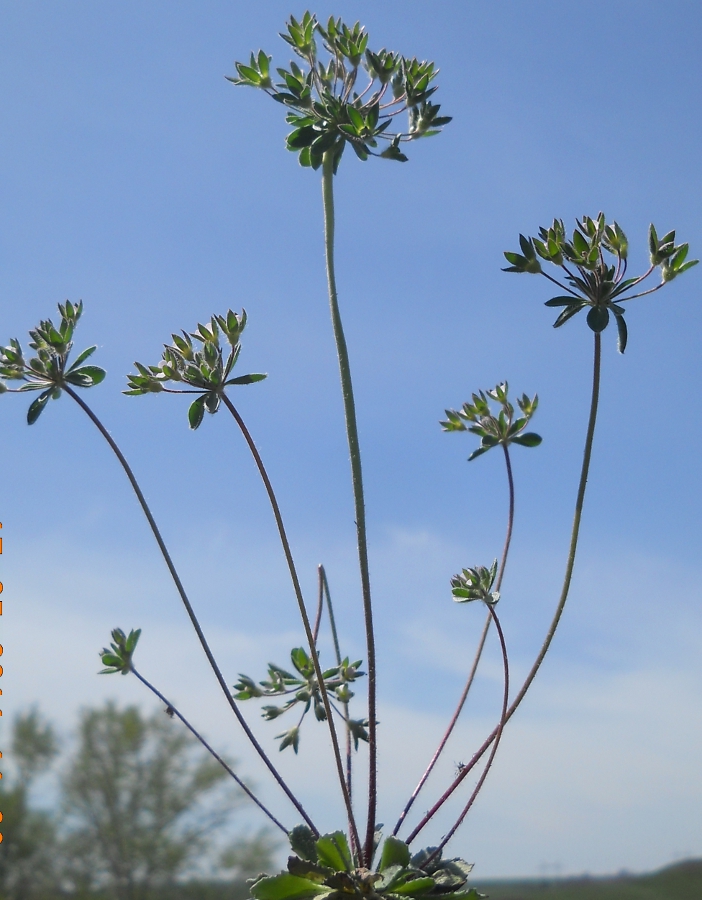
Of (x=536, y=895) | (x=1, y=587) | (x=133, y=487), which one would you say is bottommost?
(x=536, y=895)

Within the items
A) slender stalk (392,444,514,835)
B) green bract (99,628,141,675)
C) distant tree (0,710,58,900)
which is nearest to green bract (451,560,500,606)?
slender stalk (392,444,514,835)

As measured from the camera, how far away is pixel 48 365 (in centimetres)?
173

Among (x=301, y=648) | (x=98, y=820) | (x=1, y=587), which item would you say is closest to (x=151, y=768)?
(x=98, y=820)

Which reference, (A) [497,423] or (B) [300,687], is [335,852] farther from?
(A) [497,423]

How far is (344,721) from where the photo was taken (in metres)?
1.90

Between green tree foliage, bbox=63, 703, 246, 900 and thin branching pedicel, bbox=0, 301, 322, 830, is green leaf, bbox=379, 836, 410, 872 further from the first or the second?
green tree foliage, bbox=63, 703, 246, 900

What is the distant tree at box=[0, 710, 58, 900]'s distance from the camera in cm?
964

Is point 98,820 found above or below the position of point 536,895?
above

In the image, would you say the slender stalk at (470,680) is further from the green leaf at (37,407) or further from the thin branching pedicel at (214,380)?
the green leaf at (37,407)

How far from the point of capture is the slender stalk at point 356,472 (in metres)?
1.58

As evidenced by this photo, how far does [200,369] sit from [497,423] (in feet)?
2.94

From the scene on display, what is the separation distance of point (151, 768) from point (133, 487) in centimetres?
1174

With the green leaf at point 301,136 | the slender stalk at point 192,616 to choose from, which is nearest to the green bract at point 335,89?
the green leaf at point 301,136

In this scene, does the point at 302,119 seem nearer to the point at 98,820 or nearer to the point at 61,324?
the point at 61,324
